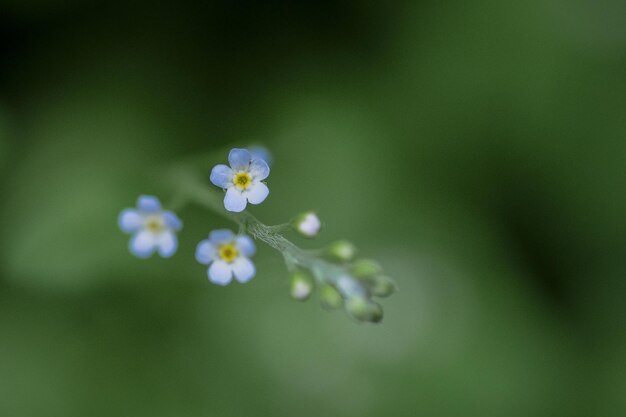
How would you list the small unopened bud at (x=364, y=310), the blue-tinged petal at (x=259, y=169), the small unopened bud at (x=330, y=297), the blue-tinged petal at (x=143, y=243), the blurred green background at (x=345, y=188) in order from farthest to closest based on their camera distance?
the blurred green background at (x=345, y=188)
the blue-tinged petal at (x=143, y=243)
the blue-tinged petal at (x=259, y=169)
the small unopened bud at (x=330, y=297)
the small unopened bud at (x=364, y=310)

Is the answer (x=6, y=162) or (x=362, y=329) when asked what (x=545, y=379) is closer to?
(x=362, y=329)

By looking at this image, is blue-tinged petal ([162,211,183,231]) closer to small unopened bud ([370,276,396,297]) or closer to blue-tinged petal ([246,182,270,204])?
blue-tinged petal ([246,182,270,204])

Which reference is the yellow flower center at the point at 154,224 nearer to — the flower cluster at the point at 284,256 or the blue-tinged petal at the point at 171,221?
the blue-tinged petal at the point at 171,221

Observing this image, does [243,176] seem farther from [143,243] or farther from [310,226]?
[143,243]

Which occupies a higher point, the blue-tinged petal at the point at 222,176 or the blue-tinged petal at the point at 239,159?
the blue-tinged petal at the point at 239,159

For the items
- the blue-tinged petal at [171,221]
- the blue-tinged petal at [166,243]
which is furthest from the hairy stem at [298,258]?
the blue-tinged petal at [166,243]

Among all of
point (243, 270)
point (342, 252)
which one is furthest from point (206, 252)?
point (342, 252)

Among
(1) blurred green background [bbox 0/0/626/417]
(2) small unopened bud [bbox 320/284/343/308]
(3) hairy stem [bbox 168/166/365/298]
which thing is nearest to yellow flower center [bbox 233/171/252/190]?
(3) hairy stem [bbox 168/166/365/298]
